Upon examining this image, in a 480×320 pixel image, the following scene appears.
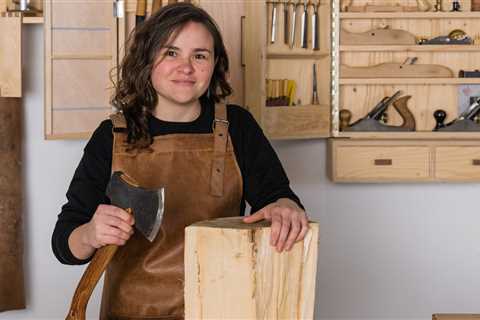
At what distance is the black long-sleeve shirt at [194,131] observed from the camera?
1915 mm

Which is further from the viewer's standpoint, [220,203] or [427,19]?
Result: [427,19]

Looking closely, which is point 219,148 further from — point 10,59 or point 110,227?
point 10,59

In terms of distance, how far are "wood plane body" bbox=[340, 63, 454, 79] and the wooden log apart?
170 cm

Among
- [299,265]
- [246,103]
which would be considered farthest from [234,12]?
[299,265]

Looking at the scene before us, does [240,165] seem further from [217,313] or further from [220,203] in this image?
[217,313]

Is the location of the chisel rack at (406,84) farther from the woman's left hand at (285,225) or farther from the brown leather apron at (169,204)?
the woman's left hand at (285,225)

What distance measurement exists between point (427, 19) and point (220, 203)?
147 cm

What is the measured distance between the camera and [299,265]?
1.51 metres

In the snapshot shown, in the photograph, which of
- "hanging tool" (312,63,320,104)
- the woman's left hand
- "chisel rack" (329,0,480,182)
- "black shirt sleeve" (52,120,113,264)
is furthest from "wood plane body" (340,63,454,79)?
the woman's left hand

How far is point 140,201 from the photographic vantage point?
1609mm

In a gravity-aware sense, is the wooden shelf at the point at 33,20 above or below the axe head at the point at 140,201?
above

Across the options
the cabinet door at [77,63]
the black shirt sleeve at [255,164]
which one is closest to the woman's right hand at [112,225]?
the black shirt sleeve at [255,164]

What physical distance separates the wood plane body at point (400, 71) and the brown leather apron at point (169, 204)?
1124mm

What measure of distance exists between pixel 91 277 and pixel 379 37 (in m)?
1.81
